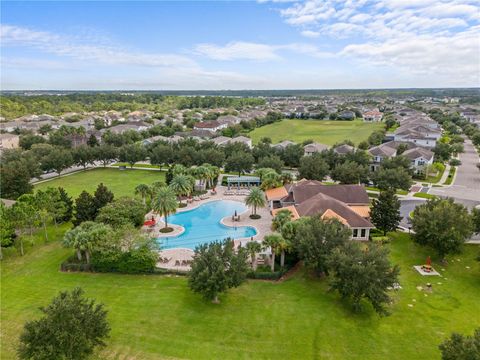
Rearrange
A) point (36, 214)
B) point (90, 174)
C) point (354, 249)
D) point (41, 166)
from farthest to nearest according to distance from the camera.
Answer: point (90, 174) → point (41, 166) → point (36, 214) → point (354, 249)

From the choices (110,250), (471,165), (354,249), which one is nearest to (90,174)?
(110,250)

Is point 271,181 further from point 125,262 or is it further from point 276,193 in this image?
point 125,262

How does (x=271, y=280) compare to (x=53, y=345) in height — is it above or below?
below

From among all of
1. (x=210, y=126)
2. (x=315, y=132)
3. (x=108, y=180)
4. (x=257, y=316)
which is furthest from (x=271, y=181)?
(x=315, y=132)

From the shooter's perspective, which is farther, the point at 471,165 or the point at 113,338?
the point at 471,165

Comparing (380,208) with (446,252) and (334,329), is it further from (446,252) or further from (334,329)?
(334,329)
